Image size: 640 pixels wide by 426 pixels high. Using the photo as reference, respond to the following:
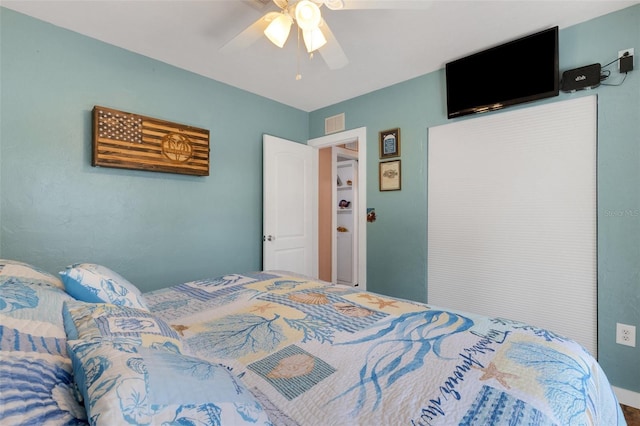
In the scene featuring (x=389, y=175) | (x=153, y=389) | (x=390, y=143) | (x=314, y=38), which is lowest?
(x=153, y=389)

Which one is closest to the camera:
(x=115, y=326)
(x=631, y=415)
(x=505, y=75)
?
(x=115, y=326)

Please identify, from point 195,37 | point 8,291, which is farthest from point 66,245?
point 195,37

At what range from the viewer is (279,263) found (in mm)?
3180

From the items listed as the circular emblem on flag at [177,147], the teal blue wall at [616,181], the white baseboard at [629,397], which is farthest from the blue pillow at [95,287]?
the white baseboard at [629,397]

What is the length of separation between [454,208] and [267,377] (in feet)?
7.31

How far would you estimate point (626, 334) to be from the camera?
5.98 ft

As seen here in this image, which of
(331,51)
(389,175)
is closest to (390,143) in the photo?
(389,175)

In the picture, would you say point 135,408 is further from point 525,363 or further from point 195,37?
point 195,37

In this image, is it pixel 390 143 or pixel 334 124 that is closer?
pixel 390 143

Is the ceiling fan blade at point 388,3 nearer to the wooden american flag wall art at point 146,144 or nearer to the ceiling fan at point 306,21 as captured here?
the ceiling fan at point 306,21

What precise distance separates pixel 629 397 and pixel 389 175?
228 centimetres

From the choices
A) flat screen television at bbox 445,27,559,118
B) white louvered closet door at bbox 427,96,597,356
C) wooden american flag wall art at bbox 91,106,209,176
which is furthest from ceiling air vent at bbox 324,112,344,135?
wooden american flag wall art at bbox 91,106,209,176

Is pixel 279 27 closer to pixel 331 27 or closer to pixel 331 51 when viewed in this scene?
pixel 331 51

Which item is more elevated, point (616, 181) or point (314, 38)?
point (314, 38)
